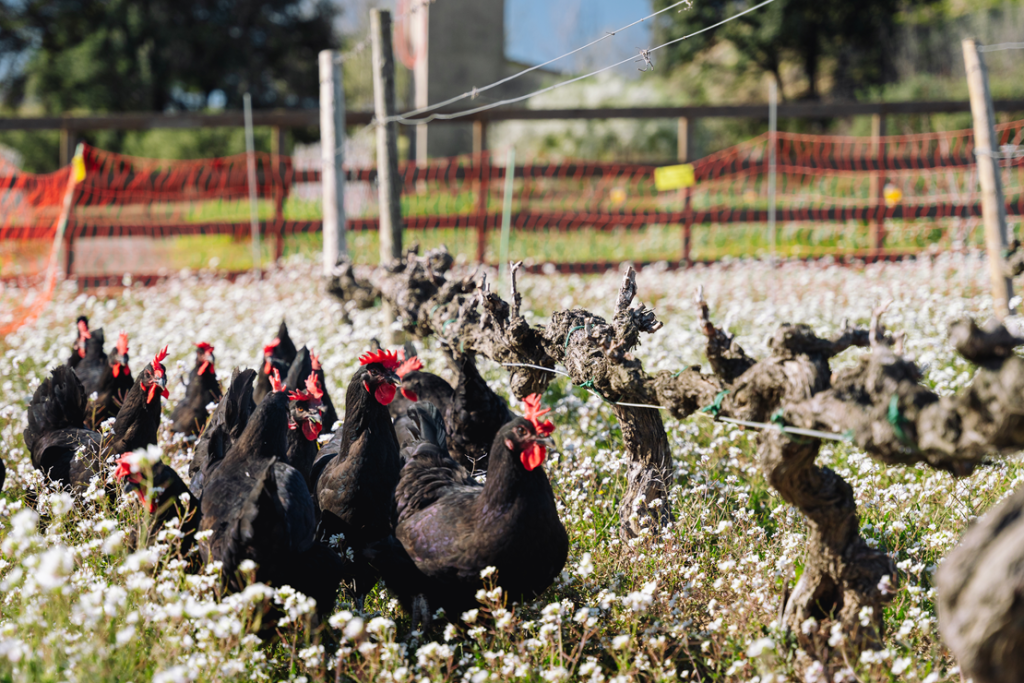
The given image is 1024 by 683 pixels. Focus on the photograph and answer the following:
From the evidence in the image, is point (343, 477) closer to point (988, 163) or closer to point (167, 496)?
point (167, 496)

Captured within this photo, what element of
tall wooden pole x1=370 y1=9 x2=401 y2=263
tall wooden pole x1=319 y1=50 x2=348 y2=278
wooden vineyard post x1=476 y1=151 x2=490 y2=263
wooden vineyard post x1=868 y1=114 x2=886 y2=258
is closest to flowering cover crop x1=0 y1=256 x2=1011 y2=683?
tall wooden pole x1=370 y1=9 x2=401 y2=263

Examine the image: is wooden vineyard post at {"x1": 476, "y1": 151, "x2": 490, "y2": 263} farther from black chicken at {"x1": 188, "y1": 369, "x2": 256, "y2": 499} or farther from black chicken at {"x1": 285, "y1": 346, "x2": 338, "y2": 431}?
black chicken at {"x1": 188, "y1": 369, "x2": 256, "y2": 499}

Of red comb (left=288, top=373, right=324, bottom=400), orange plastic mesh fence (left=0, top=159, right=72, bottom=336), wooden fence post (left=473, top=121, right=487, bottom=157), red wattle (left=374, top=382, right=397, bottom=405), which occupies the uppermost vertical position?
wooden fence post (left=473, top=121, right=487, bottom=157)

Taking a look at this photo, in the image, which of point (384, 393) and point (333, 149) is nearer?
point (384, 393)

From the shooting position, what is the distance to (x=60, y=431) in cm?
400

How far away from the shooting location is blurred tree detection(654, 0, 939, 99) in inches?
971

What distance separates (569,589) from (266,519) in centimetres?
123

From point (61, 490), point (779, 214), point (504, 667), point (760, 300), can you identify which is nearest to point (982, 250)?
point (779, 214)

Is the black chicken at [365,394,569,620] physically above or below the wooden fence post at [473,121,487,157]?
below

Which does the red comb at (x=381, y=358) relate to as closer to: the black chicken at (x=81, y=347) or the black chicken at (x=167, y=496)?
the black chicken at (x=167, y=496)

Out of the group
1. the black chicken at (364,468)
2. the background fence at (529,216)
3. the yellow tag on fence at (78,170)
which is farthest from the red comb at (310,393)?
the yellow tag on fence at (78,170)

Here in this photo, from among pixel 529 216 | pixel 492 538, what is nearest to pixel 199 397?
pixel 492 538

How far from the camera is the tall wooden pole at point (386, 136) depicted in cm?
625

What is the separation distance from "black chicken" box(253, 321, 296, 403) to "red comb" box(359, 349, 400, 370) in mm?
1476
